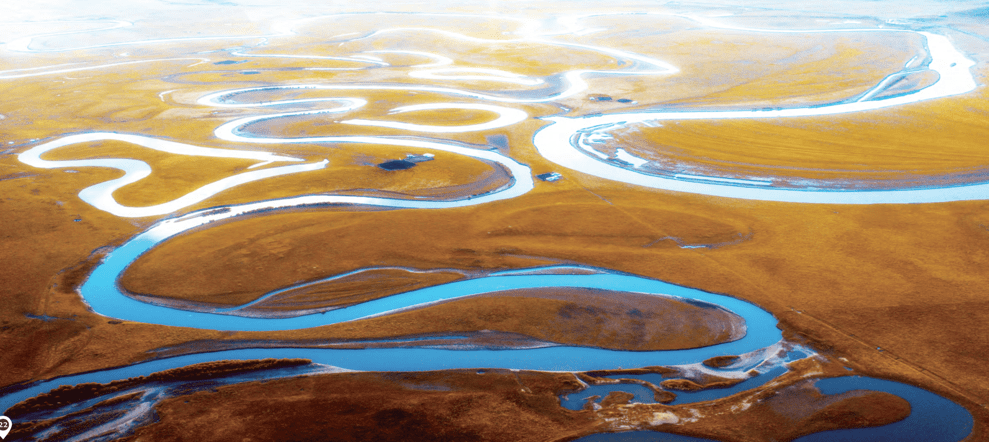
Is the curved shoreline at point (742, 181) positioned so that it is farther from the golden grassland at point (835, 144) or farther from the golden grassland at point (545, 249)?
the golden grassland at point (835, 144)

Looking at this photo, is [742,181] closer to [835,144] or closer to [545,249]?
[835,144]

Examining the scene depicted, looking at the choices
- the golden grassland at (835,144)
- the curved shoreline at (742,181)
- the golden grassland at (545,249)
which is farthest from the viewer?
the golden grassland at (835,144)

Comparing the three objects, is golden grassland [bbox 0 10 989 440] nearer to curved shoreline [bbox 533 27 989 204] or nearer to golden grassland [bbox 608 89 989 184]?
golden grassland [bbox 608 89 989 184]

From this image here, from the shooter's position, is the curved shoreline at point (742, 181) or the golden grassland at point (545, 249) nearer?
the golden grassland at point (545, 249)

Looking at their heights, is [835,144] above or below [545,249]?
above

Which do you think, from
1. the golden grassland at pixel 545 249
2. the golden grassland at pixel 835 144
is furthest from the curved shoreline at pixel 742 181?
the golden grassland at pixel 835 144

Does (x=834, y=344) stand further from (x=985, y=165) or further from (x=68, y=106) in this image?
(x=68, y=106)

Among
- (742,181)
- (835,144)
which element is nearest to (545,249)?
(742,181)

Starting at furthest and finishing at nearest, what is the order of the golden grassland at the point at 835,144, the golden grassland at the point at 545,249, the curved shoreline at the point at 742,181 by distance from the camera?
the golden grassland at the point at 835,144
the curved shoreline at the point at 742,181
the golden grassland at the point at 545,249

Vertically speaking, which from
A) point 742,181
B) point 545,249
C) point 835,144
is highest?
point 835,144

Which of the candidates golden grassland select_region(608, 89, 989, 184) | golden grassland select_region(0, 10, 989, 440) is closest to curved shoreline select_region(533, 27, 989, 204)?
golden grassland select_region(0, 10, 989, 440)
